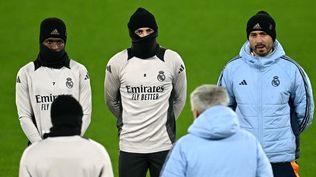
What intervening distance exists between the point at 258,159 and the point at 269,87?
1809 millimetres

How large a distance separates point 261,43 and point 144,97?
1.17 metres

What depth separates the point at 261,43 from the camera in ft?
32.2

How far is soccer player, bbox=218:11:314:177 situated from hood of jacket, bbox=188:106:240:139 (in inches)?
70.7

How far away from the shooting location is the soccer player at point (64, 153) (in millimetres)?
7844

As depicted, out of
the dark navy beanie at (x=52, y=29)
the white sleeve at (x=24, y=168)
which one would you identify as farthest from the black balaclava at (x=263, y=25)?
the white sleeve at (x=24, y=168)

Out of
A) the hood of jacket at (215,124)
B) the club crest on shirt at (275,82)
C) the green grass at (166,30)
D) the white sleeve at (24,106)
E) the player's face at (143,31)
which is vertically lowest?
the green grass at (166,30)

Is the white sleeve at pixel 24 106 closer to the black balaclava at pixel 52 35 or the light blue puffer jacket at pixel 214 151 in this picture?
the black balaclava at pixel 52 35

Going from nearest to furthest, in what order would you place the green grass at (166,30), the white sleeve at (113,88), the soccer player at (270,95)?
the soccer player at (270,95), the white sleeve at (113,88), the green grass at (166,30)

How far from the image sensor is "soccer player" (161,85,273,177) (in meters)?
7.85

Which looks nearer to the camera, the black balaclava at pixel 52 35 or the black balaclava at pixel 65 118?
the black balaclava at pixel 65 118

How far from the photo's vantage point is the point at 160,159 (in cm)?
1007

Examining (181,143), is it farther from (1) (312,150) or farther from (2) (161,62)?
(1) (312,150)

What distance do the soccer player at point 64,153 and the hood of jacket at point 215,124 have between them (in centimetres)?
72

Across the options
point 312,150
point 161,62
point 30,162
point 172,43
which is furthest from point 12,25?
point 30,162
